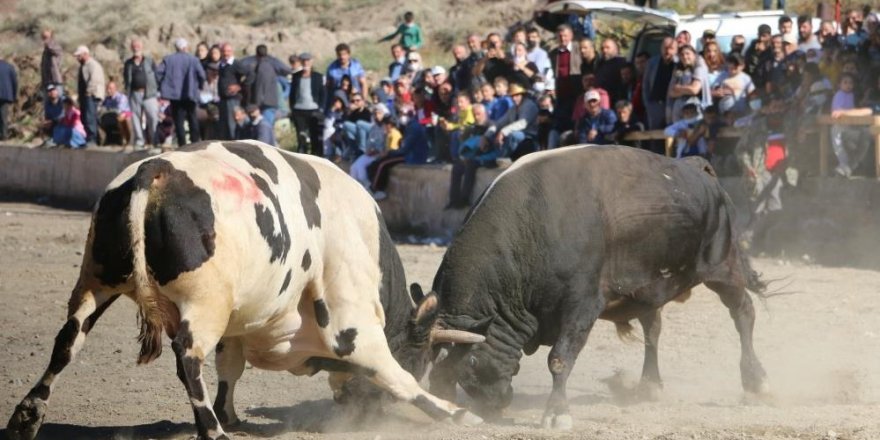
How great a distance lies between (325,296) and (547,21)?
1412 cm

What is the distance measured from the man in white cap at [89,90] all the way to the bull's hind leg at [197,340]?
1812cm

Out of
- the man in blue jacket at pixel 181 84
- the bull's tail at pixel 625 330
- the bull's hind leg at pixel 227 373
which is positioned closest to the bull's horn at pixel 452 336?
the bull's hind leg at pixel 227 373

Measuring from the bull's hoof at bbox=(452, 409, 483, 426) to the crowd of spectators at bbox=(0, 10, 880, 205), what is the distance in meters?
7.40

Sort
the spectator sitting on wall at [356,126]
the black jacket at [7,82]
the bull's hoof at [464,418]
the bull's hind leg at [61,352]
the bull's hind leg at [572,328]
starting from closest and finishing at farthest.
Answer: the bull's hind leg at [61,352] → the bull's hoof at [464,418] → the bull's hind leg at [572,328] → the spectator sitting on wall at [356,126] → the black jacket at [7,82]

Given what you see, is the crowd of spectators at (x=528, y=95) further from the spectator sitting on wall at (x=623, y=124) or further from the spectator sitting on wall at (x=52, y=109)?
the spectator sitting on wall at (x=52, y=109)

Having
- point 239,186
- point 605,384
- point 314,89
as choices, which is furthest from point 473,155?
point 239,186

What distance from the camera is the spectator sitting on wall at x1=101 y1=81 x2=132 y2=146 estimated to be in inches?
967

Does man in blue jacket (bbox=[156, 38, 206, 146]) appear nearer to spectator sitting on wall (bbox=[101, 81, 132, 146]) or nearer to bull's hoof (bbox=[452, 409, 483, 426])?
spectator sitting on wall (bbox=[101, 81, 132, 146])

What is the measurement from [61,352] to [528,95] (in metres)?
10.1

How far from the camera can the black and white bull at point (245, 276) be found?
21.4ft

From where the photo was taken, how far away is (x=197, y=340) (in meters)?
6.58

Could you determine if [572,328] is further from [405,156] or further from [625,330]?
[405,156]

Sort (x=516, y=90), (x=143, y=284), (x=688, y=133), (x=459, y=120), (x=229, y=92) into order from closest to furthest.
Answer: (x=143, y=284) → (x=688, y=133) → (x=516, y=90) → (x=459, y=120) → (x=229, y=92)

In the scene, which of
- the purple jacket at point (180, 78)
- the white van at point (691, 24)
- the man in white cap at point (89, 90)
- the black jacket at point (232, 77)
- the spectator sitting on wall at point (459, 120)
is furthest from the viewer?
the man in white cap at point (89, 90)
